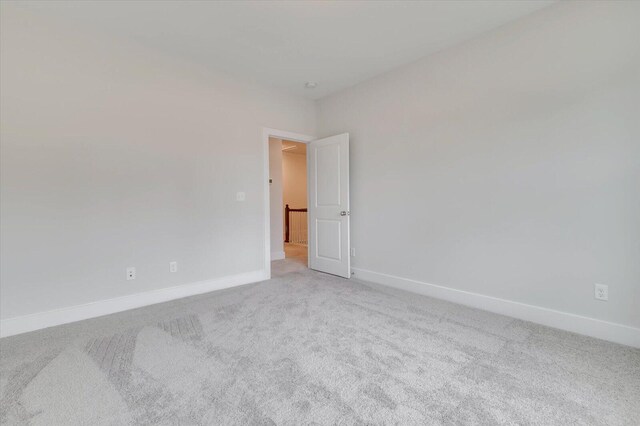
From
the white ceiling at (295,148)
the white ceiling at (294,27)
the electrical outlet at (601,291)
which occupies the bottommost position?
the electrical outlet at (601,291)

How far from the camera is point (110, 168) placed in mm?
2766

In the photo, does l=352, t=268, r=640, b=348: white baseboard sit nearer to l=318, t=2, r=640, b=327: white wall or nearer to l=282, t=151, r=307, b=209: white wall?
l=318, t=2, r=640, b=327: white wall

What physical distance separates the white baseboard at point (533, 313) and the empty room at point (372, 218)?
0.02 meters

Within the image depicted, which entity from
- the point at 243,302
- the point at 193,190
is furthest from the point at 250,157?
the point at 243,302

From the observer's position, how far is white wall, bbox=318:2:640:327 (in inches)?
83.0

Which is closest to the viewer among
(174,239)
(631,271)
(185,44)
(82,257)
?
(631,271)

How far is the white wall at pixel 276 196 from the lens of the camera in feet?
18.3

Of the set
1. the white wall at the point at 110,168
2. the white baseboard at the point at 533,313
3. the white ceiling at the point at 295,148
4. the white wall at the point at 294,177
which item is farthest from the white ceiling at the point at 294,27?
the white wall at the point at 294,177

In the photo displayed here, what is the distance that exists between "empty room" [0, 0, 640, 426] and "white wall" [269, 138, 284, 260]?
1.75 m

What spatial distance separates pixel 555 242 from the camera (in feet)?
7.86

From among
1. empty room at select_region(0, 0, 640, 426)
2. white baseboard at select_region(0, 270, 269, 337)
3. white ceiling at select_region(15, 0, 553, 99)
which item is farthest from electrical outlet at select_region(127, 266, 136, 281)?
white ceiling at select_region(15, 0, 553, 99)

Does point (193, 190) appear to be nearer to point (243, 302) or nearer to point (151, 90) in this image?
point (151, 90)

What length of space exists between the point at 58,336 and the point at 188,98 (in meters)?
2.58

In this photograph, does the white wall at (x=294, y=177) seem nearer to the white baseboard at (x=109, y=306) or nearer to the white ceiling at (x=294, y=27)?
the white baseboard at (x=109, y=306)
